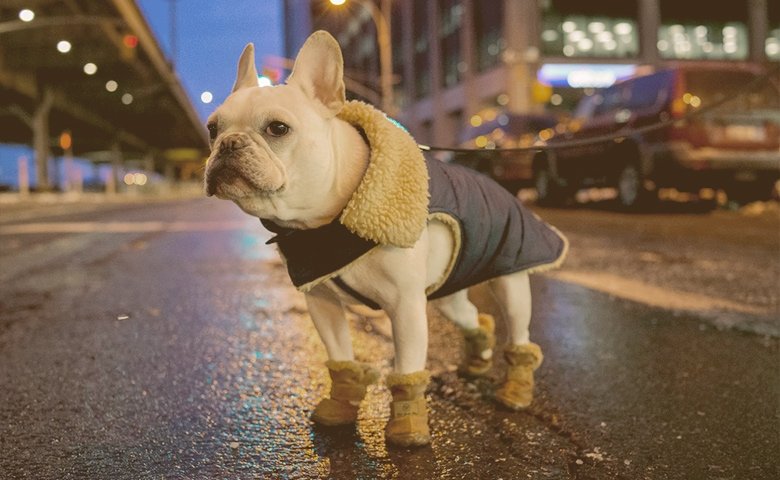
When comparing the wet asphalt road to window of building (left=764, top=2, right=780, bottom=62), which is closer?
the wet asphalt road

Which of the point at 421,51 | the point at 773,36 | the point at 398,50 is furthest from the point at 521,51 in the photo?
the point at 398,50

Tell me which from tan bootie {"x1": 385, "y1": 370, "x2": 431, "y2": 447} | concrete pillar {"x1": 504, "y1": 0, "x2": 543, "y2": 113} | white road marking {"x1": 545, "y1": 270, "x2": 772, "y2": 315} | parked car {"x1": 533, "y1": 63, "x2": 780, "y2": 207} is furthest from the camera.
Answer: concrete pillar {"x1": 504, "y1": 0, "x2": 543, "y2": 113}

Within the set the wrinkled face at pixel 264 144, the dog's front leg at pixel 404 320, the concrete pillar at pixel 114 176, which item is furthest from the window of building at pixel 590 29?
the wrinkled face at pixel 264 144

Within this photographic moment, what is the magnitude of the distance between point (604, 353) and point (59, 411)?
249 centimetres

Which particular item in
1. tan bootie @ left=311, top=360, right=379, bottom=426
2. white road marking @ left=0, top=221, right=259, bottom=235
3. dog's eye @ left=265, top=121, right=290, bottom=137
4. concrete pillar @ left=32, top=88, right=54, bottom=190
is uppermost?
concrete pillar @ left=32, top=88, right=54, bottom=190

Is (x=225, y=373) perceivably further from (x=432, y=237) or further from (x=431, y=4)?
(x=431, y=4)

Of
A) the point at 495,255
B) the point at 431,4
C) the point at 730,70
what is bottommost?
the point at 495,255

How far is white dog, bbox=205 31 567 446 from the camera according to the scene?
2359 mm

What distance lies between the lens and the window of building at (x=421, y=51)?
50.2 meters

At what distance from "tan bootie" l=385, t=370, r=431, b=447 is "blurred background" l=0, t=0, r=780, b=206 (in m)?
1.05

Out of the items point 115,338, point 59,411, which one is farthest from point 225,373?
point 115,338

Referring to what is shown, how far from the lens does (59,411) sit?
9.76ft

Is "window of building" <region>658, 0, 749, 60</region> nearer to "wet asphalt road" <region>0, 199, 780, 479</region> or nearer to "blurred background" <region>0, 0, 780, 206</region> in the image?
"blurred background" <region>0, 0, 780, 206</region>

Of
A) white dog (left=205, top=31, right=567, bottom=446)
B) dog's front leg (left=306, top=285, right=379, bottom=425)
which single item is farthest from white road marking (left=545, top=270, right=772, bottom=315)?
dog's front leg (left=306, top=285, right=379, bottom=425)
